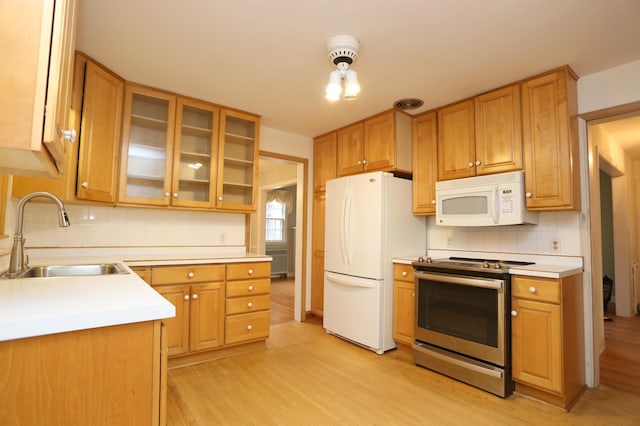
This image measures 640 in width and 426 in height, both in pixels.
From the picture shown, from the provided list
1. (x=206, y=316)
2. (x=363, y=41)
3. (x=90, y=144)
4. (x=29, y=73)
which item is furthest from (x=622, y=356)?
(x=90, y=144)

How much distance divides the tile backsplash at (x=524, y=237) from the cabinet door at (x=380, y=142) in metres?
0.87

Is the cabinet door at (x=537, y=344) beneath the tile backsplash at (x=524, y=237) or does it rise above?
beneath

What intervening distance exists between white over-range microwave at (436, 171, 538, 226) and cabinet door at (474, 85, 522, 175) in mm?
115

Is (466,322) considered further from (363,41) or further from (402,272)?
(363,41)

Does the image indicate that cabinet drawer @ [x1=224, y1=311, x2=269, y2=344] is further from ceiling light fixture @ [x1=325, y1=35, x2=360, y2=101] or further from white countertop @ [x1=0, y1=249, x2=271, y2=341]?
ceiling light fixture @ [x1=325, y1=35, x2=360, y2=101]

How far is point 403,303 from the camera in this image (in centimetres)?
302

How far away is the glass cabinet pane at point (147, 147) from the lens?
110 inches

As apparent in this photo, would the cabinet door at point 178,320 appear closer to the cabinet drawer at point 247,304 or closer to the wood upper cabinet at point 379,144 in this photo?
the cabinet drawer at point 247,304

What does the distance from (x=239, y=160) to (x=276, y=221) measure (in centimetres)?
478

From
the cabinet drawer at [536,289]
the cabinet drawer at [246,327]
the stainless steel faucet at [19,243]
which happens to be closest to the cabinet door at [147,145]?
the stainless steel faucet at [19,243]

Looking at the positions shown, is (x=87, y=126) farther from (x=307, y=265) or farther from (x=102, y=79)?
(x=307, y=265)

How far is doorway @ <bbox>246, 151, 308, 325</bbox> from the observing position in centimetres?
409

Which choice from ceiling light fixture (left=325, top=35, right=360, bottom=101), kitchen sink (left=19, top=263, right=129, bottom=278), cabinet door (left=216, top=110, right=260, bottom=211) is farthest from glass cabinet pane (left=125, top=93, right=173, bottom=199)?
ceiling light fixture (left=325, top=35, right=360, bottom=101)

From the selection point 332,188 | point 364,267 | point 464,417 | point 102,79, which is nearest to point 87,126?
point 102,79
